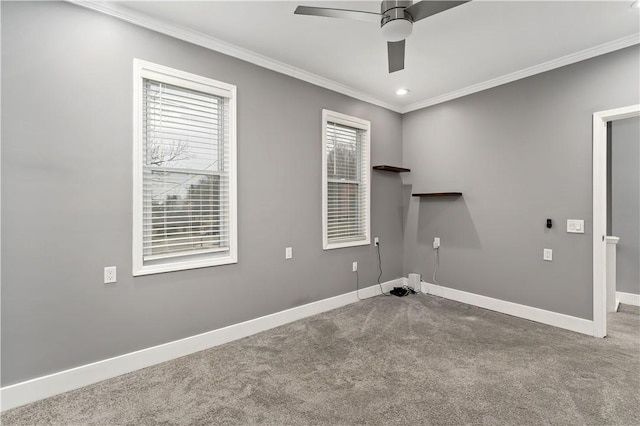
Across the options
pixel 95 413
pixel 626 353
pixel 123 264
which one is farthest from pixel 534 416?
pixel 123 264

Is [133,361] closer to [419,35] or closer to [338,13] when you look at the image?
[338,13]

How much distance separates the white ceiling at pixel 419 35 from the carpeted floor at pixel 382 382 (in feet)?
9.20

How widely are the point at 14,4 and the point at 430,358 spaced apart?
3975mm

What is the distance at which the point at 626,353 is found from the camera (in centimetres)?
265

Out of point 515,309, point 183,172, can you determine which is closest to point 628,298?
point 515,309

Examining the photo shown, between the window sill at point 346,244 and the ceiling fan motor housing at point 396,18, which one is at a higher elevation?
the ceiling fan motor housing at point 396,18

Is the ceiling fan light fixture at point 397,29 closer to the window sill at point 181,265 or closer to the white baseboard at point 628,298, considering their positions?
the window sill at point 181,265

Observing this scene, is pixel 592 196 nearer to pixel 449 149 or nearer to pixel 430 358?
pixel 449 149

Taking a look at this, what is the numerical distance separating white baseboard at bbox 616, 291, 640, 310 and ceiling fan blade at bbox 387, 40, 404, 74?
14.3 feet

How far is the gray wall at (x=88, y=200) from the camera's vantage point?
2.03 metres

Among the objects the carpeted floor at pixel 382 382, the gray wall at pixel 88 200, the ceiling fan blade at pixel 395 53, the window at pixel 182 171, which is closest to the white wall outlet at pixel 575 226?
the carpeted floor at pixel 382 382

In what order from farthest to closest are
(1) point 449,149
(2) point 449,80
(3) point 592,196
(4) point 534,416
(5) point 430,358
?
(1) point 449,149 → (2) point 449,80 → (3) point 592,196 → (5) point 430,358 → (4) point 534,416

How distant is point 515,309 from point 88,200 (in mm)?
4394

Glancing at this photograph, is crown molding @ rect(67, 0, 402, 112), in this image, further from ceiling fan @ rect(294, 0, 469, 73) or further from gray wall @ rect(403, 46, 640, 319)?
gray wall @ rect(403, 46, 640, 319)
